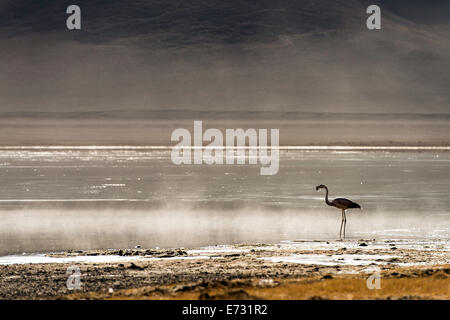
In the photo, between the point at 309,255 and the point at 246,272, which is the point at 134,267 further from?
the point at 309,255

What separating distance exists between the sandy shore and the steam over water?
2138 mm

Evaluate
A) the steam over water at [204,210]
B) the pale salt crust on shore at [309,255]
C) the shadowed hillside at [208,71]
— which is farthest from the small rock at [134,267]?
the shadowed hillside at [208,71]

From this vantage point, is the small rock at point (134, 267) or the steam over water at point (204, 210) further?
the steam over water at point (204, 210)

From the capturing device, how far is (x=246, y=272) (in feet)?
58.6

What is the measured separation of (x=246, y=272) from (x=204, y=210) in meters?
14.5

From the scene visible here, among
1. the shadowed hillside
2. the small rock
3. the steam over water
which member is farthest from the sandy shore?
the shadowed hillside

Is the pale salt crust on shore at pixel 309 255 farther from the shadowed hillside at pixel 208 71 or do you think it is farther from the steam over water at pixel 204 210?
the shadowed hillside at pixel 208 71

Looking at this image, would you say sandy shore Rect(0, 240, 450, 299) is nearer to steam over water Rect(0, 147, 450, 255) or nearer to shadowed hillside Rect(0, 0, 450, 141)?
steam over water Rect(0, 147, 450, 255)

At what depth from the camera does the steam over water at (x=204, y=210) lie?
24.9 meters

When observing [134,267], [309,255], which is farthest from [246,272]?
[309,255]

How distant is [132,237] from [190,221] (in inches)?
167

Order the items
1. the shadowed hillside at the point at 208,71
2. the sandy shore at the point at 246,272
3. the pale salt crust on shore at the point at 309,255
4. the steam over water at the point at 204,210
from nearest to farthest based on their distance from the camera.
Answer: the sandy shore at the point at 246,272
the pale salt crust on shore at the point at 309,255
the steam over water at the point at 204,210
the shadowed hillside at the point at 208,71

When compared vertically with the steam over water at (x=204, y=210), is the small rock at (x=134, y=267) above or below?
below

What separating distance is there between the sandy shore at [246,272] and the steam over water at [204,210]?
214 cm
